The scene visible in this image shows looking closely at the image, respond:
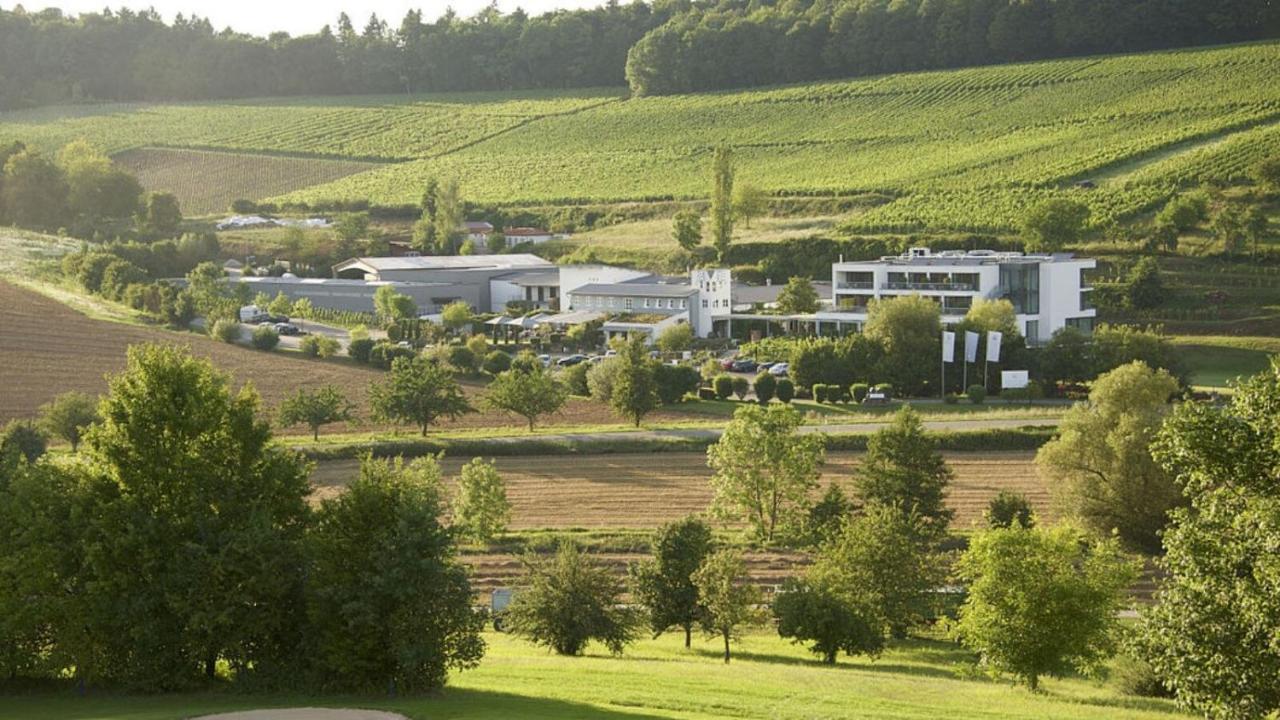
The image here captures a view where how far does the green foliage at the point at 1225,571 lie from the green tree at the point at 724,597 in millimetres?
10825

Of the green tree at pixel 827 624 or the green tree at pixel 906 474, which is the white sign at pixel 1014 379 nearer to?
the green tree at pixel 906 474

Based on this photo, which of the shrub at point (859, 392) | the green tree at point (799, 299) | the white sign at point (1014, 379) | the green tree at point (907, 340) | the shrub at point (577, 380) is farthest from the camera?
the green tree at point (799, 299)

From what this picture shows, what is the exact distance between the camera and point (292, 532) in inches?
1029

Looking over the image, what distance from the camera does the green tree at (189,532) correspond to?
2486 centimetres

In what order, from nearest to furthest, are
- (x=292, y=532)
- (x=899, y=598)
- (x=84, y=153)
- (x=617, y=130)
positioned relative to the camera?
(x=292, y=532)
(x=899, y=598)
(x=84, y=153)
(x=617, y=130)

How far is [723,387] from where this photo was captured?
59750 mm

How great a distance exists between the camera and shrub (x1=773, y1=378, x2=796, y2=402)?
5831cm

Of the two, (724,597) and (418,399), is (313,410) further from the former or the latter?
(724,597)

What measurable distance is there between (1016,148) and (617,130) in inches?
1506

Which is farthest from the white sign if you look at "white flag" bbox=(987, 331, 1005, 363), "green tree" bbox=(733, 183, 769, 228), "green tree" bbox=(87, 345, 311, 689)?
"green tree" bbox=(87, 345, 311, 689)

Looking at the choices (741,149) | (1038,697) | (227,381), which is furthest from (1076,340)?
(741,149)

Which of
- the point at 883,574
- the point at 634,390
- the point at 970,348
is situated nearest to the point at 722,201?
the point at 970,348

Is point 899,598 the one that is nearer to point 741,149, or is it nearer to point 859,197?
point 859,197

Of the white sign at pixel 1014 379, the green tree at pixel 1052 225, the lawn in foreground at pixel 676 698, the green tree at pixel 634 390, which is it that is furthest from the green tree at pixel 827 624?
the green tree at pixel 1052 225
